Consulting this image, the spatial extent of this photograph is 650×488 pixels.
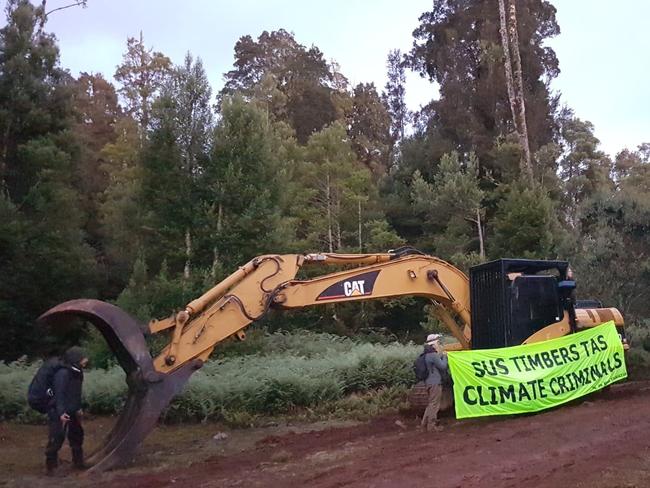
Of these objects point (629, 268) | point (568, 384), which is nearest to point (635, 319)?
point (629, 268)

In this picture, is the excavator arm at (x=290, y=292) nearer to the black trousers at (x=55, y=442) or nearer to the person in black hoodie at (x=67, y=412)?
the person in black hoodie at (x=67, y=412)

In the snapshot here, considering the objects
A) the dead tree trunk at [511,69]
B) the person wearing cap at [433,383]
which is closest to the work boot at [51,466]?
the person wearing cap at [433,383]

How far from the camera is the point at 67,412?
9062 mm

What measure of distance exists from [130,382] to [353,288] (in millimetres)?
3624

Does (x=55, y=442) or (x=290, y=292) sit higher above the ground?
(x=290, y=292)

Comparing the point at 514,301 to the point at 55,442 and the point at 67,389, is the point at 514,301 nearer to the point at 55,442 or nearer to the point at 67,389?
→ the point at 67,389

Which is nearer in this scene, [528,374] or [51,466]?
[51,466]

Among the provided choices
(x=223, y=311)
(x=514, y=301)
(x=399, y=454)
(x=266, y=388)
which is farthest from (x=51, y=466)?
(x=514, y=301)

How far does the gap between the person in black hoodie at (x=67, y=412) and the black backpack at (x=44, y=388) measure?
0.13 metres

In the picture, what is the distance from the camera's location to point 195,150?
2314 centimetres

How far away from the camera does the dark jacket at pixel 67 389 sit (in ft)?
29.5

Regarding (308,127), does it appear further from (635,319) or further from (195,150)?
(635,319)

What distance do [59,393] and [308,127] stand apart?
123ft

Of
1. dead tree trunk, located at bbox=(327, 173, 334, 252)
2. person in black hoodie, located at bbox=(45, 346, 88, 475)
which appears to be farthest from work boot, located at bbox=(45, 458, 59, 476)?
dead tree trunk, located at bbox=(327, 173, 334, 252)
